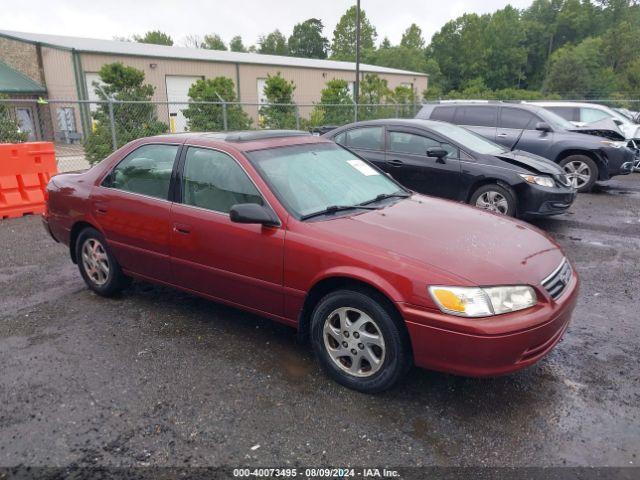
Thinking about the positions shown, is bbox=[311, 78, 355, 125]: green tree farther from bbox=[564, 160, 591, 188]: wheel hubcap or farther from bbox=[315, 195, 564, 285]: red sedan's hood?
bbox=[315, 195, 564, 285]: red sedan's hood

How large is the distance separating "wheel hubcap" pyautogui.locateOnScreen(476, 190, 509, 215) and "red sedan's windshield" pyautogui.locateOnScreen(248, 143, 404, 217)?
10.7ft

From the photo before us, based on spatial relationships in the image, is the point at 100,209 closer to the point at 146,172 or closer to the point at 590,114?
the point at 146,172

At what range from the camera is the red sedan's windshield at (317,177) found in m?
3.51

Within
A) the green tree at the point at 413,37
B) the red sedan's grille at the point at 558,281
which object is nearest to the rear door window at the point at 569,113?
the red sedan's grille at the point at 558,281

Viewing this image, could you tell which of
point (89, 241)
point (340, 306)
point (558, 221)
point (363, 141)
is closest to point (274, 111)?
point (363, 141)

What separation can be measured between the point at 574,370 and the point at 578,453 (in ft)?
3.07

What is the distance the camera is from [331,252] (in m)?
3.08

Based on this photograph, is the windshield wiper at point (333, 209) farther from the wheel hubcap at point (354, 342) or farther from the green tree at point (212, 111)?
the green tree at point (212, 111)

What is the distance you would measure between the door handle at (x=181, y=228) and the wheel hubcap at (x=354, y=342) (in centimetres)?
135

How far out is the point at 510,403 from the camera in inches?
120

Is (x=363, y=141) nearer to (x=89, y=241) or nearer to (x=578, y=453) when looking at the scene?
(x=89, y=241)

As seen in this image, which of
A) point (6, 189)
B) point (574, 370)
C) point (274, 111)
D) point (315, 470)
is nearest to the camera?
point (315, 470)

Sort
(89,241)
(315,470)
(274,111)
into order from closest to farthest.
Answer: (315,470) → (89,241) → (274,111)

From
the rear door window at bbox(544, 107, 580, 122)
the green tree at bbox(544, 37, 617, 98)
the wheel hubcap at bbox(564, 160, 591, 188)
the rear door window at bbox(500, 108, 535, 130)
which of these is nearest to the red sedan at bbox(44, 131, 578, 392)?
the rear door window at bbox(500, 108, 535, 130)
